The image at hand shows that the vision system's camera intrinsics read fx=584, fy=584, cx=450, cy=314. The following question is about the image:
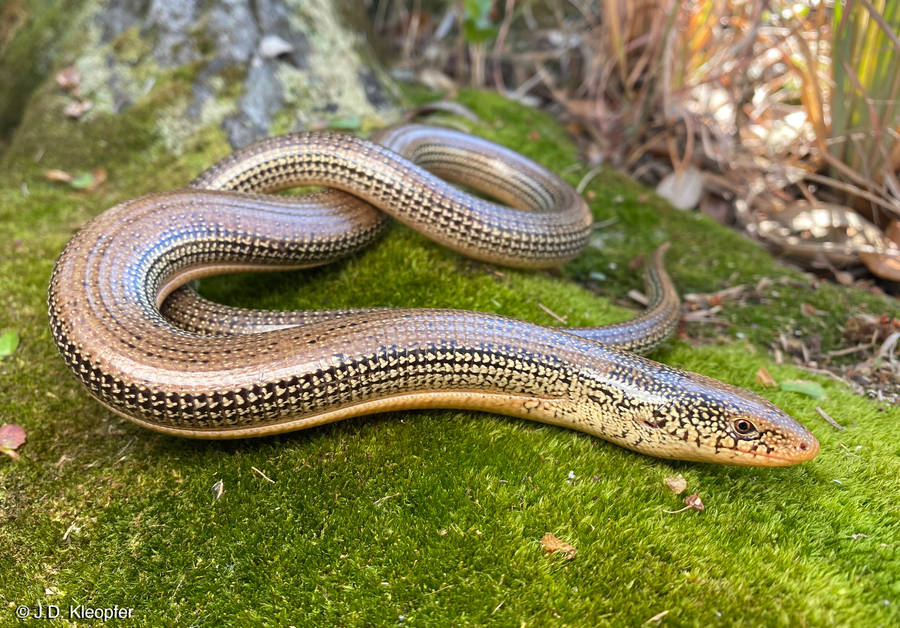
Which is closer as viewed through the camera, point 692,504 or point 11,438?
point 692,504

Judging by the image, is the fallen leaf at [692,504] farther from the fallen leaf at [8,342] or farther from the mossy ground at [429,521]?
the fallen leaf at [8,342]

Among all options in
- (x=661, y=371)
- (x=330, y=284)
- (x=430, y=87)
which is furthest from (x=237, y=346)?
(x=430, y=87)

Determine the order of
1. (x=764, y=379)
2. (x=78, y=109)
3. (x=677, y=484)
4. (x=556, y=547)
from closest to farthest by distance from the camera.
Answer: (x=556, y=547) → (x=677, y=484) → (x=764, y=379) → (x=78, y=109)

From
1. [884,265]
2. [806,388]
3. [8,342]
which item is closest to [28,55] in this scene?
Answer: [8,342]

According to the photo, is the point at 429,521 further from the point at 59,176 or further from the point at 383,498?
the point at 59,176

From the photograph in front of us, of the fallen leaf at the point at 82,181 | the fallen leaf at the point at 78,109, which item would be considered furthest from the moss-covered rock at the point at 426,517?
the fallen leaf at the point at 78,109
